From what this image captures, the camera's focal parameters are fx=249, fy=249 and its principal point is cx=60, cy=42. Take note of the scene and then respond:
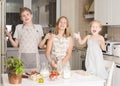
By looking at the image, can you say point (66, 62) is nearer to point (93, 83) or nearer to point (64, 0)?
point (93, 83)

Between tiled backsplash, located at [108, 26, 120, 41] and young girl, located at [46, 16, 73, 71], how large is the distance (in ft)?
6.39

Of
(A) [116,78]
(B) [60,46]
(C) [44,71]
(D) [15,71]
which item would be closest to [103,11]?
(A) [116,78]

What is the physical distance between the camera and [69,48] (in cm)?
304

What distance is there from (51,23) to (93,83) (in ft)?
11.2

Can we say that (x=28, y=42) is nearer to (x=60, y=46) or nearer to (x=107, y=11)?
(x=60, y=46)

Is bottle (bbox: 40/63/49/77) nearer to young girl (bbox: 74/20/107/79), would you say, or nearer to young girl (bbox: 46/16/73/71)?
young girl (bbox: 46/16/73/71)

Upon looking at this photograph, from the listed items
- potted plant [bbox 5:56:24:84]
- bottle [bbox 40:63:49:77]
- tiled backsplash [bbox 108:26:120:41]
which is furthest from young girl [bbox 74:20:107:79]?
tiled backsplash [bbox 108:26:120:41]

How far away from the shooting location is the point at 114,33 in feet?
15.9

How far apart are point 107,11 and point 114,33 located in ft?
1.67

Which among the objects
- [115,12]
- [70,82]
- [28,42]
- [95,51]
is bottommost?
[70,82]

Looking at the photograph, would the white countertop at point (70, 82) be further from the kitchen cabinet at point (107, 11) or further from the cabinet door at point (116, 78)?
the kitchen cabinet at point (107, 11)

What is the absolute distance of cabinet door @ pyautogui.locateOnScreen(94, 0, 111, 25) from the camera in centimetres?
455

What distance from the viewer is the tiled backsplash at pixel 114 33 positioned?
186 inches

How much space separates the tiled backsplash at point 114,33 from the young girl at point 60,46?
1.95m
